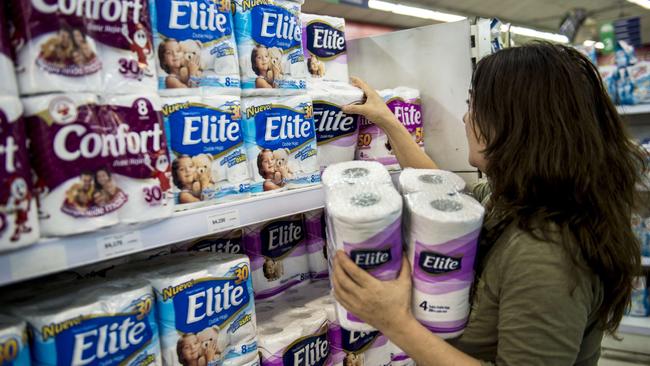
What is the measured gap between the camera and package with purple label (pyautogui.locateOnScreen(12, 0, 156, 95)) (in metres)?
0.75

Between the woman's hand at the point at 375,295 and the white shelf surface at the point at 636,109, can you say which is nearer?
the woman's hand at the point at 375,295

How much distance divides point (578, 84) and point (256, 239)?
3.04 feet

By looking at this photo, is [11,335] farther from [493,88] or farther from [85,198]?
[493,88]

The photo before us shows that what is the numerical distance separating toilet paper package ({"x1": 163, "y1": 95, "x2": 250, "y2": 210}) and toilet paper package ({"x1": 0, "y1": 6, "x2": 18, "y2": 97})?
300mm

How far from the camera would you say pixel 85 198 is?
793 mm

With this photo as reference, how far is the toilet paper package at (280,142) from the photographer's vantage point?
1167mm

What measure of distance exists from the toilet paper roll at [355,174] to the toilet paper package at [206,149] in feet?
0.68

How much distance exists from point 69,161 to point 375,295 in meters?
0.61

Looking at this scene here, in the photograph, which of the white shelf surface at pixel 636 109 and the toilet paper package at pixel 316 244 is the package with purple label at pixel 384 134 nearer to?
the toilet paper package at pixel 316 244

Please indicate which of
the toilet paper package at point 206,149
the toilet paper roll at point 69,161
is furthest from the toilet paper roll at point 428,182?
the toilet paper roll at point 69,161

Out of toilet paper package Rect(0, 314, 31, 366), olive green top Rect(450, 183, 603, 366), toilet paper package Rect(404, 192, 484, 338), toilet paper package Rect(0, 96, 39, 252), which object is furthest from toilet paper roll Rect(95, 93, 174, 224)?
olive green top Rect(450, 183, 603, 366)

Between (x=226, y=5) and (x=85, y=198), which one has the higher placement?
(x=226, y=5)

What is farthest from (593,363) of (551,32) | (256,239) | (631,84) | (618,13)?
(551,32)

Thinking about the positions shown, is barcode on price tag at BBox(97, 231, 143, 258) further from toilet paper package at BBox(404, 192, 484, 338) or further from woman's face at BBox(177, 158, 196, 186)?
toilet paper package at BBox(404, 192, 484, 338)
